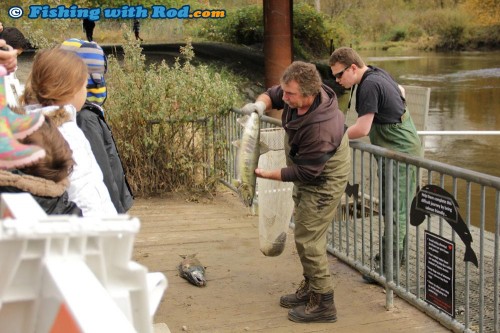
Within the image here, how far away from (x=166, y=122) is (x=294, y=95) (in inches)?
140

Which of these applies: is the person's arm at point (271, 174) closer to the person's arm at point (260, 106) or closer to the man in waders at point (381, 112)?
the person's arm at point (260, 106)

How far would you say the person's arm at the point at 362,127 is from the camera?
496 cm

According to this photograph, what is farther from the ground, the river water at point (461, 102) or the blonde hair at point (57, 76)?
the blonde hair at point (57, 76)

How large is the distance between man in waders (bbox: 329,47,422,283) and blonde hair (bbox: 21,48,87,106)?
2498 mm

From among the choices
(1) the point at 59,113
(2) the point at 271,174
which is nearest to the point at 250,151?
(2) the point at 271,174

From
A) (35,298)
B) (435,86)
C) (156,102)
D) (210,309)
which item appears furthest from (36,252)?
(435,86)

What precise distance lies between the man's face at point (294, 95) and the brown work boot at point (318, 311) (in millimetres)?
1246

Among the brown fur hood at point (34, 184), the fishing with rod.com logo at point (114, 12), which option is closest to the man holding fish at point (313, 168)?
the brown fur hood at point (34, 184)

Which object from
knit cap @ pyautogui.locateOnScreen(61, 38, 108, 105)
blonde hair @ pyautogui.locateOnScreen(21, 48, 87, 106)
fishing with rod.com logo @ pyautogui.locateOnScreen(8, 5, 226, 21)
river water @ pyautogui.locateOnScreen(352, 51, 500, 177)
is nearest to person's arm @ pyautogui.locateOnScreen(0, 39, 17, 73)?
blonde hair @ pyautogui.locateOnScreen(21, 48, 87, 106)

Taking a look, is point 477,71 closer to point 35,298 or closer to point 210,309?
point 210,309

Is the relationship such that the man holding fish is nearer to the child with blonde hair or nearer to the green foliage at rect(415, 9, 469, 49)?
the child with blonde hair

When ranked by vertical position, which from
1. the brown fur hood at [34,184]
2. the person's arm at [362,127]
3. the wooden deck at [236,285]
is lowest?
the wooden deck at [236,285]

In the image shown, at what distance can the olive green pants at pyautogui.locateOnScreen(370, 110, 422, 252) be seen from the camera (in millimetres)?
4824

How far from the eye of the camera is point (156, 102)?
762 cm
